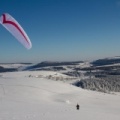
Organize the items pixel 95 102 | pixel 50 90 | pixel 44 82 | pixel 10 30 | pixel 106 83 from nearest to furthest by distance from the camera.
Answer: pixel 10 30 < pixel 95 102 < pixel 50 90 < pixel 44 82 < pixel 106 83

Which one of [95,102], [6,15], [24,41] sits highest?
[6,15]

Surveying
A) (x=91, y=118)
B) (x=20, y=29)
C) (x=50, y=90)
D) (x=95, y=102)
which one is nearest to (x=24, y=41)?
(x=20, y=29)

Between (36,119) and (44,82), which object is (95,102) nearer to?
(44,82)

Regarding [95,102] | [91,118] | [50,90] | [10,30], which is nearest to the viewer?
[10,30]

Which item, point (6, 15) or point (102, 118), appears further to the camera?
point (102, 118)

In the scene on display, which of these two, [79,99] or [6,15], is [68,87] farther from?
[6,15]

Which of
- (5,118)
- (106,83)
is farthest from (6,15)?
(106,83)

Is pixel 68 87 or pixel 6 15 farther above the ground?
pixel 6 15
